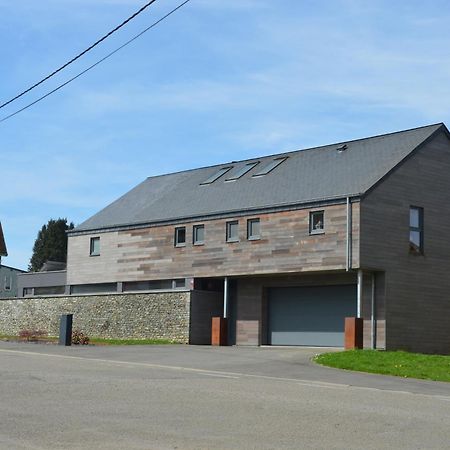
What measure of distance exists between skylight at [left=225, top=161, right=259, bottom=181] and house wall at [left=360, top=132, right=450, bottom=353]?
30.9 feet

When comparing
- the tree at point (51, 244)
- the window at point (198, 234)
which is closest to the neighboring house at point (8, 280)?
the tree at point (51, 244)

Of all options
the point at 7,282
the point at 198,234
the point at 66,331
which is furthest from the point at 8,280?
the point at 66,331

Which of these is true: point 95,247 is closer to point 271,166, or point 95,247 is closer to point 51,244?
point 271,166

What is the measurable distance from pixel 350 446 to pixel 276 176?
29.7 metres

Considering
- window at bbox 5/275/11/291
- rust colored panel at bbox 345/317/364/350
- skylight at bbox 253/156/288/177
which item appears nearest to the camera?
rust colored panel at bbox 345/317/364/350

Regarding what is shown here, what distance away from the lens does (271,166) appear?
41.0m

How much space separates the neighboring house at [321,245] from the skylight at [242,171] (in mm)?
102

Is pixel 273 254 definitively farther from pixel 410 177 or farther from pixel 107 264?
pixel 107 264

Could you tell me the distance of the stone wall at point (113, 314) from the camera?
1512 inches

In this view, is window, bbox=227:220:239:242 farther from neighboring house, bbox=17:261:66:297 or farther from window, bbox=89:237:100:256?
neighboring house, bbox=17:261:66:297

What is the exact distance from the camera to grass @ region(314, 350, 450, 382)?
23000 mm

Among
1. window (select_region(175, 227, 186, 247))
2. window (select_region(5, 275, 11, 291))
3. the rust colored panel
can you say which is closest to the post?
window (select_region(175, 227, 186, 247))

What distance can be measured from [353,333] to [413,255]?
185 inches

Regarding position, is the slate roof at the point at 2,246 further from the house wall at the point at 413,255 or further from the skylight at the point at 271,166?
the house wall at the point at 413,255
